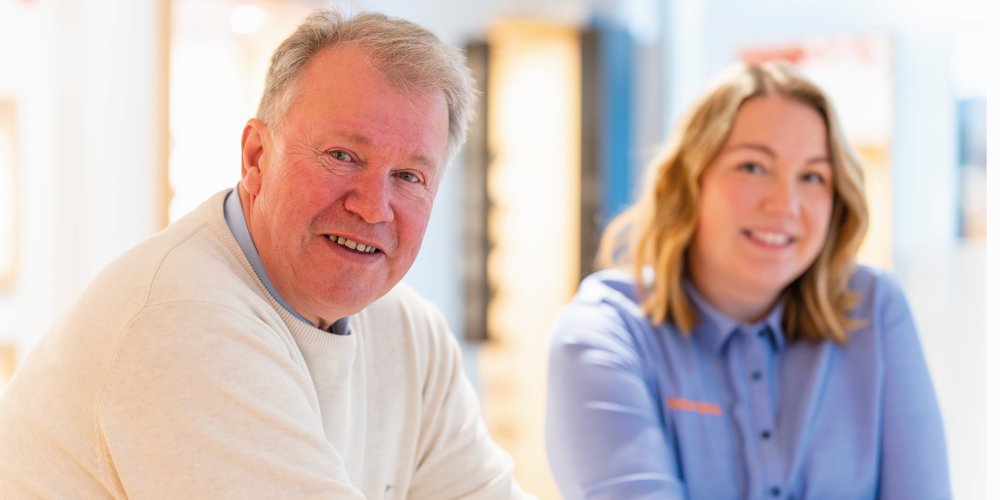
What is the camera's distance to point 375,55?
1262 mm

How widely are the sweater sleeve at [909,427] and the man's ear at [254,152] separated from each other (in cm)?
125

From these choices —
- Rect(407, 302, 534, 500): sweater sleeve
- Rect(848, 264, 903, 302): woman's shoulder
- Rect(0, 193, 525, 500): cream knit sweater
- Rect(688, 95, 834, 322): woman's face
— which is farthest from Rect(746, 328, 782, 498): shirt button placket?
Rect(0, 193, 525, 500): cream knit sweater

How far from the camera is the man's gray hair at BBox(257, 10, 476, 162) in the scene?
127cm

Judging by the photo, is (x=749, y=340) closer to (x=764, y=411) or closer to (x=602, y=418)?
(x=764, y=411)

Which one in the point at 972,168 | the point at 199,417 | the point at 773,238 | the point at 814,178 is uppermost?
the point at 972,168

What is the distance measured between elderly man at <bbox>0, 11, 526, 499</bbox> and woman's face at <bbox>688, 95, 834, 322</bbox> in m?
0.76

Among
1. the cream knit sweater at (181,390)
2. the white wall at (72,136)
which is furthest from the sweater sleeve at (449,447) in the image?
the white wall at (72,136)

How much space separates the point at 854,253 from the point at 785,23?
70.7 inches

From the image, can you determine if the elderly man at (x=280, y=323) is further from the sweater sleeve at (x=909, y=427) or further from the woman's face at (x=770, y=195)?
the sweater sleeve at (x=909, y=427)

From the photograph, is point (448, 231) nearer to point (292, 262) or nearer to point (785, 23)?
point (785, 23)

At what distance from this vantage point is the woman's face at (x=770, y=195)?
78.2 inches

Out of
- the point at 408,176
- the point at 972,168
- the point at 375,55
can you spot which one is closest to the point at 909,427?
the point at 408,176

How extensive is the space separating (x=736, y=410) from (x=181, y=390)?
115 centimetres

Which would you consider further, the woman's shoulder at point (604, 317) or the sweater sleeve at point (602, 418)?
the woman's shoulder at point (604, 317)
